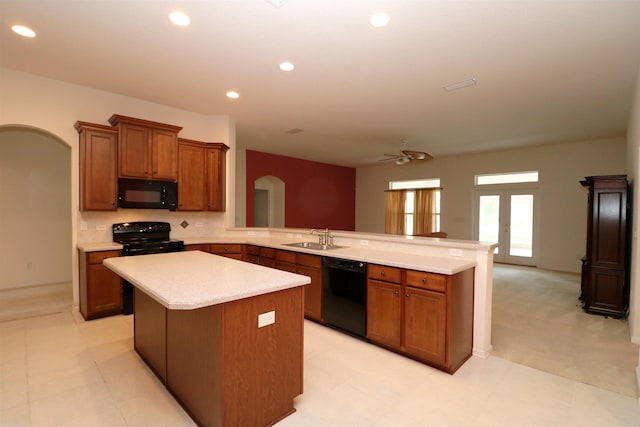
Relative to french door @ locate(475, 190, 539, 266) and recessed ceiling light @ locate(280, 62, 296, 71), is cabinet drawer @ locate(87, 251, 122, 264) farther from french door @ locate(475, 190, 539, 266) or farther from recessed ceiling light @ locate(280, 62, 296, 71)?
french door @ locate(475, 190, 539, 266)

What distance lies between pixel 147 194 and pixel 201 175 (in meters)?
0.83

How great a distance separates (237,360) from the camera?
1725 mm

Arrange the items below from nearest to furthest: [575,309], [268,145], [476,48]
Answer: [476,48] → [575,309] → [268,145]

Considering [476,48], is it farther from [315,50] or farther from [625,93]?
[625,93]

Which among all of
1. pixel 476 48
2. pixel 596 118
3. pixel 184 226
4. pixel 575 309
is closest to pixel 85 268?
pixel 184 226

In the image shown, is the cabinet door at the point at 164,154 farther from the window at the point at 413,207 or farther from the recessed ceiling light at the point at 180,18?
A: the window at the point at 413,207

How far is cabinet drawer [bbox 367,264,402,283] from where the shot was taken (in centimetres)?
274

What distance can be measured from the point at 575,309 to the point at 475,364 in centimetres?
256

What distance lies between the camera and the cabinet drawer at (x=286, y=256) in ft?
12.3

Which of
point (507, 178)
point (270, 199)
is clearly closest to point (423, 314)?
point (507, 178)

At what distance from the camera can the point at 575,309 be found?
4.15 metres

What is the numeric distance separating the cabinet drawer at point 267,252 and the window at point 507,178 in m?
6.06

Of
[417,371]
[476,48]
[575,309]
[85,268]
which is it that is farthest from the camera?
[575,309]

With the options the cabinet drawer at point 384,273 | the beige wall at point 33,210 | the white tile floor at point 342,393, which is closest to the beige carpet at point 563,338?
the white tile floor at point 342,393
